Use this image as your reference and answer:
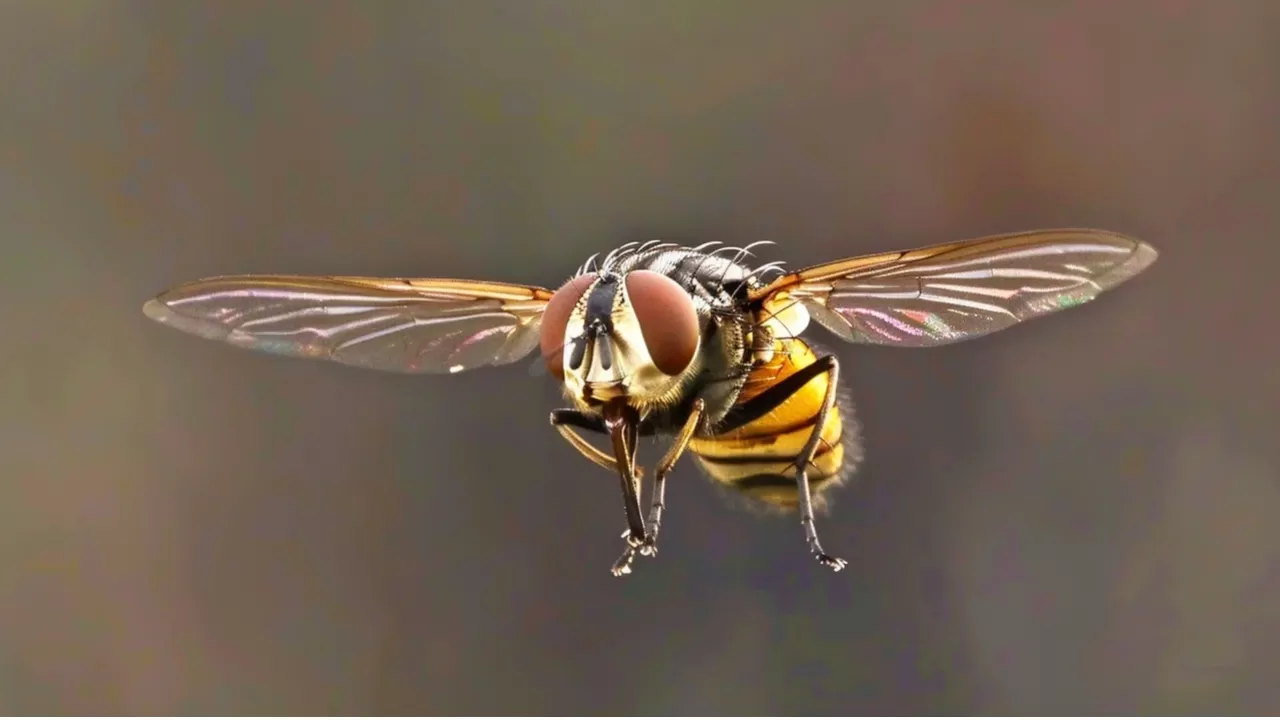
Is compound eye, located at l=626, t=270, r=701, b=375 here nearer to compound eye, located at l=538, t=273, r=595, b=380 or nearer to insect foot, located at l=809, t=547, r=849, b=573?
compound eye, located at l=538, t=273, r=595, b=380

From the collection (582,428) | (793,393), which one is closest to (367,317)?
(582,428)

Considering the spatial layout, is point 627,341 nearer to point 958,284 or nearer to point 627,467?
point 627,467

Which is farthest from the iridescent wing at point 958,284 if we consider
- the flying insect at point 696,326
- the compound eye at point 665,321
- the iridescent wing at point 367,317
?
the iridescent wing at point 367,317

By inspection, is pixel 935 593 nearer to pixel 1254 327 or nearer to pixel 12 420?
pixel 1254 327

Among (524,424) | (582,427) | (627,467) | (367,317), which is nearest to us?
(627,467)

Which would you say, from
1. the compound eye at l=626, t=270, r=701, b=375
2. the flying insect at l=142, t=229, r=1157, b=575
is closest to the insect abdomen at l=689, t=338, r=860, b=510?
the flying insect at l=142, t=229, r=1157, b=575

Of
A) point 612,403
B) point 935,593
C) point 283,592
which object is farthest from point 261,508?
point 612,403

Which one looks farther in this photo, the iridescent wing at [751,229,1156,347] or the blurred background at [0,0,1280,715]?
the blurred background at [0,0,1280,715]
